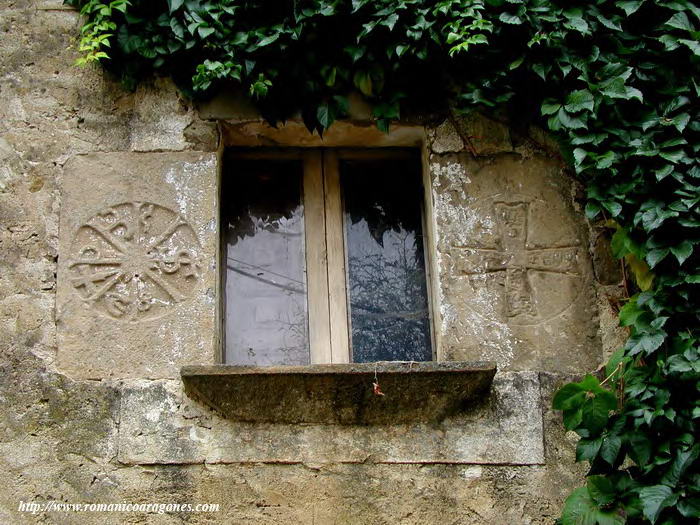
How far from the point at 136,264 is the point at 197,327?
0.33 m

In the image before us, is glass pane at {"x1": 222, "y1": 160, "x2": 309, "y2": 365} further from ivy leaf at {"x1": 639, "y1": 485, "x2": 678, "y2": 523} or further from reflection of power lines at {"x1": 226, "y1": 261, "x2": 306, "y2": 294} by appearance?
ivy leaf at {"x1": 639, "y1": 485, "x2": 678, "y2": 523}

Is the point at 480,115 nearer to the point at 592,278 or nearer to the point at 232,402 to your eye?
the point at 592,278

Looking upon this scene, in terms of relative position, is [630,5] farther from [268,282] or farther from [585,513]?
[585,513]

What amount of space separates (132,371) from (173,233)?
53 cm

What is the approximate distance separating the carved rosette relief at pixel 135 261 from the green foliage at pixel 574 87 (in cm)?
55

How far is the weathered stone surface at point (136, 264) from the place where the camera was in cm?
370

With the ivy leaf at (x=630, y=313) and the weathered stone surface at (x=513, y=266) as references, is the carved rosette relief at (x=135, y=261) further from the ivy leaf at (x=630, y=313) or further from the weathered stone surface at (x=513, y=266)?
the ivy leaf at (x=630, y=313)

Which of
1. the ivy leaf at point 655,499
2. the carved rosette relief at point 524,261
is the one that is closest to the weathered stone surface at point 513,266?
the carved rosette relief at point 524,261

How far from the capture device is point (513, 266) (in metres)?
3.92

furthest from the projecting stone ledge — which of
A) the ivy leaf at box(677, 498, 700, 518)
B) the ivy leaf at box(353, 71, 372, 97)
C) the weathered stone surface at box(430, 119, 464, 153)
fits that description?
the ivy leaf at box(353, 71, 372, 97)

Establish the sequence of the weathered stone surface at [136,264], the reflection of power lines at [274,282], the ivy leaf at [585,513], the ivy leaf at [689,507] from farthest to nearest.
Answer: the reflection of power lines at [274,282] < the weathered stone surface at [136,264] < the ivy leaf at [585,513] < the ivy leaf at [689,507]

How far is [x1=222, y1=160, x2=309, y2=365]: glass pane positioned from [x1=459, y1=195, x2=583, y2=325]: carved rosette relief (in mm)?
659

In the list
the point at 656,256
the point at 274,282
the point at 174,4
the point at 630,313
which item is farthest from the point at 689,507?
the point at 174,4

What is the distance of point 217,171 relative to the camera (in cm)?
400
